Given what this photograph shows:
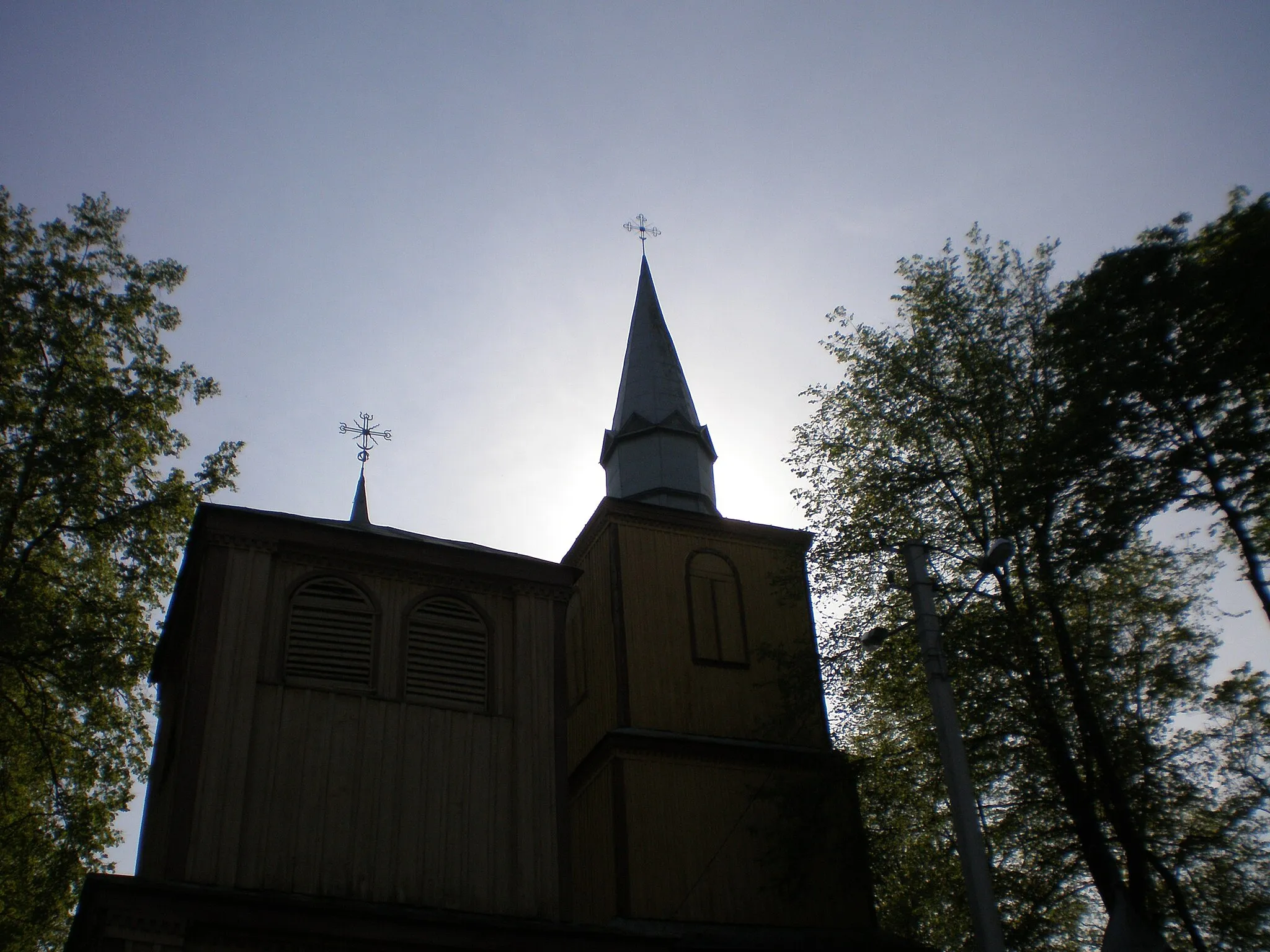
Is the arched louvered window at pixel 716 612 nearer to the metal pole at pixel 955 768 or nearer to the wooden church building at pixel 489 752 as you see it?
the wooden church building at pixel 489 752

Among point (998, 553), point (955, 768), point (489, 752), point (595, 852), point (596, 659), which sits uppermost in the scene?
point (596, 659)

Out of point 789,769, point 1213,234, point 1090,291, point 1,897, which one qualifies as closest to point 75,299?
point 1,897

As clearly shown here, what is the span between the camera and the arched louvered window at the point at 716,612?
21.9 metres

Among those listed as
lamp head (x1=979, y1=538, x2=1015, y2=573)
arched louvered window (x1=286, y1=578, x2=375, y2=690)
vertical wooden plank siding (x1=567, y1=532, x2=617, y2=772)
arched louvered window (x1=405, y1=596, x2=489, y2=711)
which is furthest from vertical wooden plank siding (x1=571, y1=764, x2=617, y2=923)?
lamp head (x1=979, y1=538, x2=1015, y2=573)

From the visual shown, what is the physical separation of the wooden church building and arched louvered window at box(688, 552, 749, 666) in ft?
0.15

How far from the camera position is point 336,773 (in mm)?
14805

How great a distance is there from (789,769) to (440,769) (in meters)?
7.59

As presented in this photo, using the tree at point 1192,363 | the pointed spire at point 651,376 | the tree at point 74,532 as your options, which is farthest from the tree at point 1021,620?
the tree at point 74,532

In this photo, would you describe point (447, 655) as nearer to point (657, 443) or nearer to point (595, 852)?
point (595, 852)

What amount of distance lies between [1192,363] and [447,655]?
1113 centimetres

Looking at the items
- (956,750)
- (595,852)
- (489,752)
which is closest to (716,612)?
(595,852)

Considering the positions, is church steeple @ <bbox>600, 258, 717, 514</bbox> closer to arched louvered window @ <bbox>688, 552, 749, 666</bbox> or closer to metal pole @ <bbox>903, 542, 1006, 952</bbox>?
arched louvered window @ <bbox>688, 552, 749, 666</bbox>

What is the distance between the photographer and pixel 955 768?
34.6 feet

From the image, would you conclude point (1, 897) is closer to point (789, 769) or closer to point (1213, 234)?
point (789, 769)
